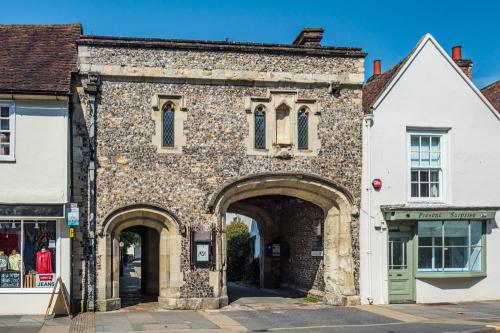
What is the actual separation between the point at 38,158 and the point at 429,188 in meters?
11.1

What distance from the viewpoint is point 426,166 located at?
19.8m

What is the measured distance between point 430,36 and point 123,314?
11.8m

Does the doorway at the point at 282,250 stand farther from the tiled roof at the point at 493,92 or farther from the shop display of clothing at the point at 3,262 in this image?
the tiled roof at the point at 493,92

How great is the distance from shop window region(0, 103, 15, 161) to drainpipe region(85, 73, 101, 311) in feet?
6.72

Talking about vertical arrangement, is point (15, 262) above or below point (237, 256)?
above

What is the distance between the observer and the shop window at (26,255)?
1673 cm

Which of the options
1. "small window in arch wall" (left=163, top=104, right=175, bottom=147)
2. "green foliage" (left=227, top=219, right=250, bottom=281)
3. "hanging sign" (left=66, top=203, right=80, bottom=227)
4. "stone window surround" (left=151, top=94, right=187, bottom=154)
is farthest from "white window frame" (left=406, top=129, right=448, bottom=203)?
"green foliage" (left=227, top=219, right=250, bottom=281)

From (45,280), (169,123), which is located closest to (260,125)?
(169,123)

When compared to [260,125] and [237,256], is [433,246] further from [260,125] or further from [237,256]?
[237,256]

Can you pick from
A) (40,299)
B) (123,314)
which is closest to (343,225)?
(123,314)

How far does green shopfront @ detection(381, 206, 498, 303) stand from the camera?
19203mm

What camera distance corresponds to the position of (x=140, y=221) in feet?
60.5

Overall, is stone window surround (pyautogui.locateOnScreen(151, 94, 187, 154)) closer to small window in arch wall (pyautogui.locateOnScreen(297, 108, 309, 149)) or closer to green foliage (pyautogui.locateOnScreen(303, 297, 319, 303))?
small window in arch wall (pyautogui.locateOnScreen(297, 108, 309, 149))

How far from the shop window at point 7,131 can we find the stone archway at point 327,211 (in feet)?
17.7
